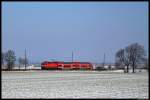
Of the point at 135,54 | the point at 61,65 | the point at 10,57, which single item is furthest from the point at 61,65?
the point at 135,54

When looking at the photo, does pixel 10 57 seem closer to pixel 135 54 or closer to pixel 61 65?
pixel 61 65

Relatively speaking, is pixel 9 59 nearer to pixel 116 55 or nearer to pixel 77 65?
pixel 77 65

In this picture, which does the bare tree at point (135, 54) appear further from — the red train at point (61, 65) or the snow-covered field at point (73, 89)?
the snow-covered field at point (73, 89)

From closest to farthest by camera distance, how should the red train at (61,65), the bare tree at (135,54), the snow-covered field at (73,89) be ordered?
1. the snow-covered field at (73,89)
2. the bare tree at (135,54)
3. the red train at (61,65)

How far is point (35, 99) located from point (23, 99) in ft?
1.76

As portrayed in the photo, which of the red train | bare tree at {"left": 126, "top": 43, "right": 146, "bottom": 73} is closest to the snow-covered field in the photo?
bare tree at {"left": 126, "top": 43, "right": 146, "bottom": 73}

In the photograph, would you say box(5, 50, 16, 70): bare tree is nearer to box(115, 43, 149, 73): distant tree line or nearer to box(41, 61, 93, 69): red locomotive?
box(41, 61, 93, 69): red locomotive

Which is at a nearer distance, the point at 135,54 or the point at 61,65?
the point at 135,54

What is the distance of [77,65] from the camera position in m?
122

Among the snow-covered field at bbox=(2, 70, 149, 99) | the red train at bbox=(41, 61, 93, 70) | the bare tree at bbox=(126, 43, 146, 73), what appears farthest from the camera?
the red train at bbox=(41, 61, 93, 70)

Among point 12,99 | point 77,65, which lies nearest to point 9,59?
point 77,65

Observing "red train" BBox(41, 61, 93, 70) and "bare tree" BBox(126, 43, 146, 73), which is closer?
"bare tree" BBox(126, 43, 146, 73)

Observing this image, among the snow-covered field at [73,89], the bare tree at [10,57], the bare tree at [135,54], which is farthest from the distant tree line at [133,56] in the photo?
the snow-covered field at [73,89]

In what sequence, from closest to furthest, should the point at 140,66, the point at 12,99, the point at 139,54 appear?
1. the point at 12,99
2. the point at 139,54
3. the point at 140,66
